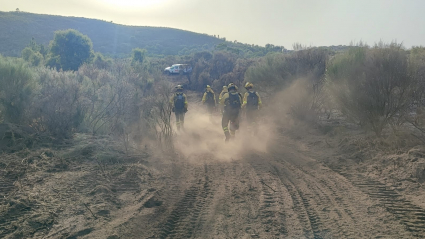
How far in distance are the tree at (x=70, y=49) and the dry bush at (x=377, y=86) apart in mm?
26852

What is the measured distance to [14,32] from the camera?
6359 centimetres

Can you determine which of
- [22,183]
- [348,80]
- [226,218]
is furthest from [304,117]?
[22,183]

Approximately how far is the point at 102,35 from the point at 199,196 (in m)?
91.6

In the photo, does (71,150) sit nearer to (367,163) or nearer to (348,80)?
(367,163)

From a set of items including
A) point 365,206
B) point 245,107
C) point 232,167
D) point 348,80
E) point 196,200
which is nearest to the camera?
point 365,206

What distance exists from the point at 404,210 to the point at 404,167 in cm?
231

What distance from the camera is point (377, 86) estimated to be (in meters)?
9.32

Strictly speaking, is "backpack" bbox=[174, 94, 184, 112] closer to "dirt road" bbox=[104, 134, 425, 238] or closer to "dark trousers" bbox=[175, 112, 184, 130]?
"dark trousers" bbox=[175, 112, 184, 130]

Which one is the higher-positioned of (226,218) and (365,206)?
(365,206)

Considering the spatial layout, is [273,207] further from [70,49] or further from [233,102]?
[70,49]

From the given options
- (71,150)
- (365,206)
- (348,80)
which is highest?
(348,80)

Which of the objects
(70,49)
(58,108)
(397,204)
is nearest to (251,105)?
(58,108)

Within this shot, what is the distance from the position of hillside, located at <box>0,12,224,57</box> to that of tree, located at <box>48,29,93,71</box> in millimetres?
23187

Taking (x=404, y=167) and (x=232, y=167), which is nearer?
(x=404, y=167)
